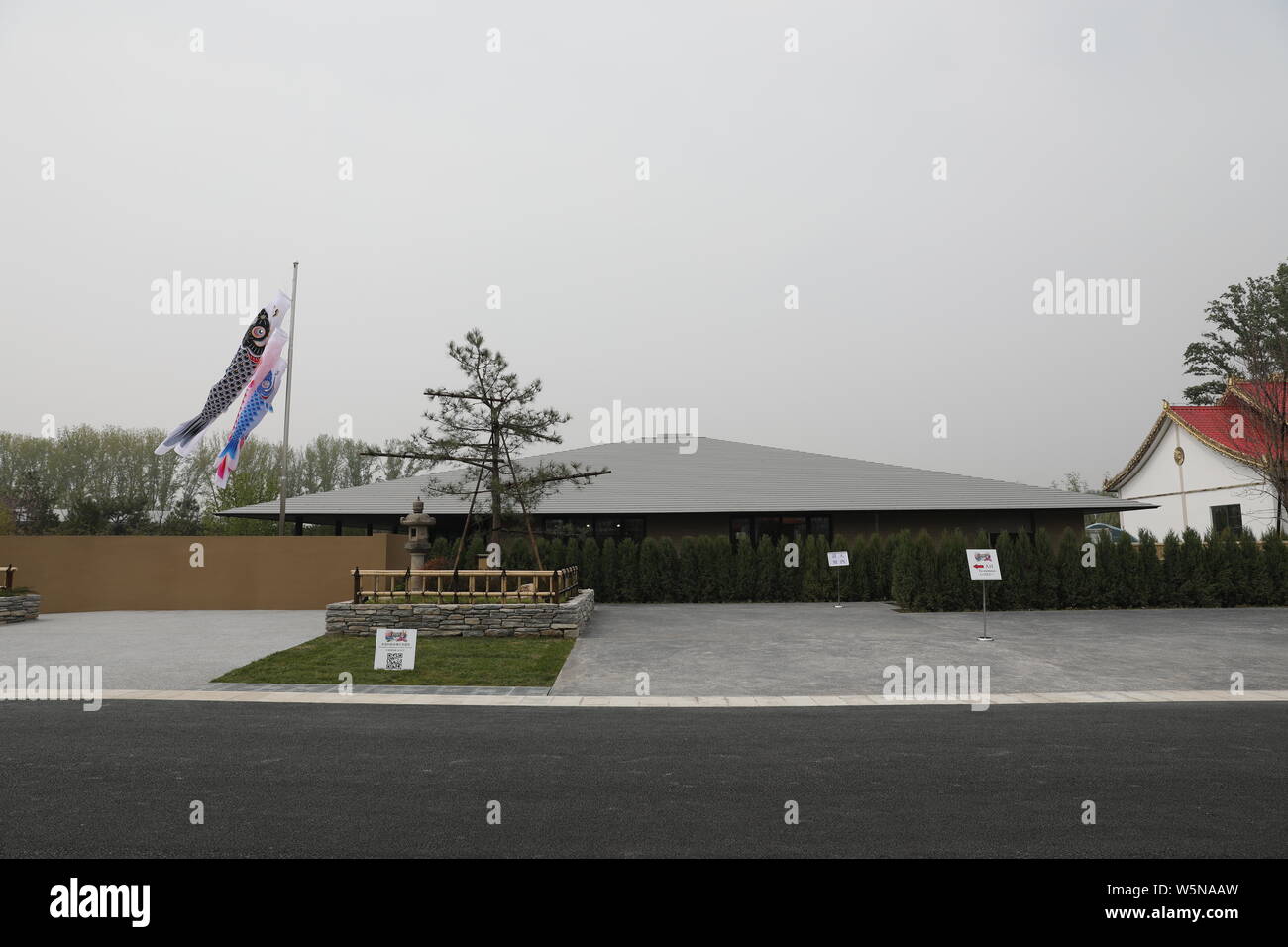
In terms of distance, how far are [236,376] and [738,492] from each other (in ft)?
55.9

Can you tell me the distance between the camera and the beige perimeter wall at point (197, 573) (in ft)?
70.1

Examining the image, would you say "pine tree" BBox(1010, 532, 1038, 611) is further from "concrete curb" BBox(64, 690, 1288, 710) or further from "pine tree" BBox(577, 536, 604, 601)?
"pine tree" BBox(577, 536, 604, 601)

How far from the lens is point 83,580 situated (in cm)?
2148

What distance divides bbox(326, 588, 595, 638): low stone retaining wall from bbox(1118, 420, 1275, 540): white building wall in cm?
3331

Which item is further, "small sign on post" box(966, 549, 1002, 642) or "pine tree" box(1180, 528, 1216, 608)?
"pine tree" box(1180, 528, 1216, 608)

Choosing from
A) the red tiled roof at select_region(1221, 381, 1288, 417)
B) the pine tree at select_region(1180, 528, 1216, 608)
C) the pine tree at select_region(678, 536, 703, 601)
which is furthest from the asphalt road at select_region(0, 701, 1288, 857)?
the red tiled roof at select_region(1221, 381, 1288, 417)

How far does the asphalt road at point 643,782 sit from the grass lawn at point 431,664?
2185 mm

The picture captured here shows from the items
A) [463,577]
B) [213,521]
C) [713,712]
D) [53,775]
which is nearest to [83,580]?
[463,577]

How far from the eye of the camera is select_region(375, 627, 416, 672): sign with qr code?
11859 millimetres

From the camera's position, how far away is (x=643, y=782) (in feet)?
20.2
